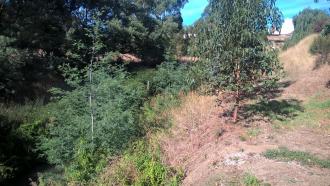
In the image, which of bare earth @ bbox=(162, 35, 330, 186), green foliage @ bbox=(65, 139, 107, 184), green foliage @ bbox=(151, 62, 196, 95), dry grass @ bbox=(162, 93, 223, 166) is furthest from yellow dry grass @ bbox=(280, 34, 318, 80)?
green foliage @ bbox=(65, 139, 107, 184)

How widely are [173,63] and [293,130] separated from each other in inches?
357

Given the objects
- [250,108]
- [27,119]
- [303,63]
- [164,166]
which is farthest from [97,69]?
[303,63]

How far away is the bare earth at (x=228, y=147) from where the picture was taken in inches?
291

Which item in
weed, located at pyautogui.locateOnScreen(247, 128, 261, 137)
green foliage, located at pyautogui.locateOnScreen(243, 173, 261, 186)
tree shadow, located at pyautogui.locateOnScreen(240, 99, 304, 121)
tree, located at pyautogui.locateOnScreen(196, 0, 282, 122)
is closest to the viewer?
green foliage, located at pyautogui.locateOnScreen(243, 173, 261, 186)

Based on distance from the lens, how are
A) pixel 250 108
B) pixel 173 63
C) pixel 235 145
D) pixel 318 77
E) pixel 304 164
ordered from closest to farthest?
pixel 304 164, pixel 235 145, pixel 250 108, pixel 318 77, pixel 173 63

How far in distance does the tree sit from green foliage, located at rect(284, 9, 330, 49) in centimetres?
1699

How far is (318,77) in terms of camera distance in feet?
56.5

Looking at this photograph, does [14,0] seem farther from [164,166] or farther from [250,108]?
[164,166]

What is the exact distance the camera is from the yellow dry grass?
1973 cm

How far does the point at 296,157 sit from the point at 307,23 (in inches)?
1005

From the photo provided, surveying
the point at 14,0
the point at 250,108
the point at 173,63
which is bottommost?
the point at 250,108

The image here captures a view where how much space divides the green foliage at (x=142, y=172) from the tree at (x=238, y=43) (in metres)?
3.59

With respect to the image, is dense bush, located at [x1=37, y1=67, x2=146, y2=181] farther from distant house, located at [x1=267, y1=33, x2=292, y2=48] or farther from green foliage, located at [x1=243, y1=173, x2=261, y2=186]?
distant house, located at [x1=267, y1=33, x2=292, y2=48]

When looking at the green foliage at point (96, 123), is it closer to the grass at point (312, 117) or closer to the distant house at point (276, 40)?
the grass at point (312, 117)
